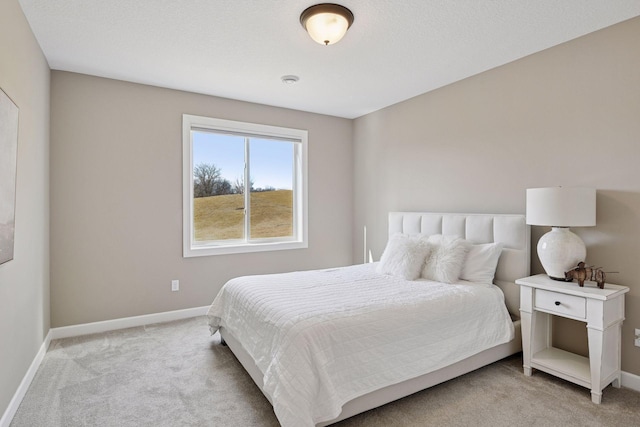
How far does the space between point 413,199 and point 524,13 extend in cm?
218

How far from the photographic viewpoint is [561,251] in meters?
2.46

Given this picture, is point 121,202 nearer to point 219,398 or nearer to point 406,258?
point 219,398

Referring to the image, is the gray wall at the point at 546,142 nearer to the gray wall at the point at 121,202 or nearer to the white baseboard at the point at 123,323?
the gray wall at the point at 121,202

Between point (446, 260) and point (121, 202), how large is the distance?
328cm

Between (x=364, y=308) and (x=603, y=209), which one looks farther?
(x=603, y=209)

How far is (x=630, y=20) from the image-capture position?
2.38m

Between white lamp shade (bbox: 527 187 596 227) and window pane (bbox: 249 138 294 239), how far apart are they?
3.11 meters

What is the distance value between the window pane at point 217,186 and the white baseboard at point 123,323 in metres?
0.85

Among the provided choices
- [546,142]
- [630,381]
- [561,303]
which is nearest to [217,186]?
[546,142]

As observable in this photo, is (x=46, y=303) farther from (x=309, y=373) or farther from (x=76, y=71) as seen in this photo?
(x=309, y=373)

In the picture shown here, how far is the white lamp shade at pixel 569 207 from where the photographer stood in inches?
93.1

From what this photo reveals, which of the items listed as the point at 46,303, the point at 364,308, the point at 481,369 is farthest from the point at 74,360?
the point at 481,369

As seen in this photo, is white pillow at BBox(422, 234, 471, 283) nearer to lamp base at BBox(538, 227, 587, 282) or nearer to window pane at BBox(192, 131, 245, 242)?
lamp base at BBox(538, 227, 587, 282)

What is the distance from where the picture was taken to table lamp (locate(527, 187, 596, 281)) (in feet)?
7.77
